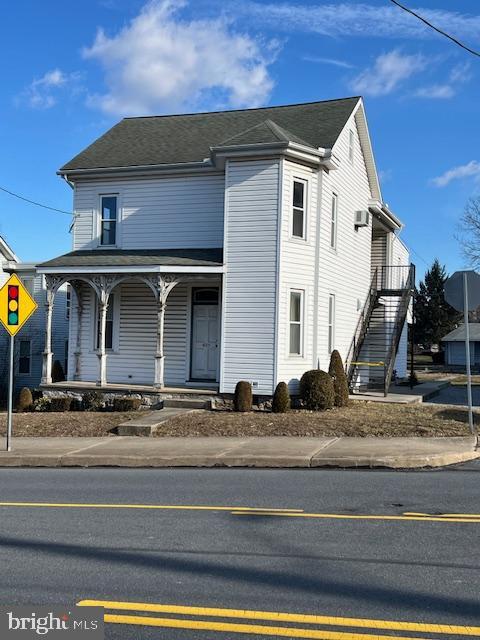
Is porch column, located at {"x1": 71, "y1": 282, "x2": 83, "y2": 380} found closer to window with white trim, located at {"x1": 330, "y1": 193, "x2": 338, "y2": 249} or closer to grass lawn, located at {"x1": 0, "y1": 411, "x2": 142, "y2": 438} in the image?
grass lawn, located at {"x1": 0, "y1": 411, "x2": 142, "y2": 438}

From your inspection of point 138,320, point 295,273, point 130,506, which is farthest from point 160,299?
point 130,506

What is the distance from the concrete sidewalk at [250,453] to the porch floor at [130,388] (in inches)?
172

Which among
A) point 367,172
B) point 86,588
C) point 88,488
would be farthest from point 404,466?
point 367,172

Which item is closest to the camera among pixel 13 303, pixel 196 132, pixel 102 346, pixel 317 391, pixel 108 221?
pixel 13 303

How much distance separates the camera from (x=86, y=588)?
527cm

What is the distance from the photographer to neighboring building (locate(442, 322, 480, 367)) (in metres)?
54.5

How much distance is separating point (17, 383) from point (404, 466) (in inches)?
1052

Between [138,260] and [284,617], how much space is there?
15033 millimetres

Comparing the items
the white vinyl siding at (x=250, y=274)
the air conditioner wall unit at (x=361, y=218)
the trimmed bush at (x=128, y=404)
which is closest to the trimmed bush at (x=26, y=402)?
the trimmed bush at (x=128, y=404)

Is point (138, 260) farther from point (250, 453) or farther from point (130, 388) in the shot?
point (250, 453)

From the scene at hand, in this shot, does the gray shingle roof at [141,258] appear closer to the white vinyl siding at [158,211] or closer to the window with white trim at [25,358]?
the white vinyl siding at [158,211]

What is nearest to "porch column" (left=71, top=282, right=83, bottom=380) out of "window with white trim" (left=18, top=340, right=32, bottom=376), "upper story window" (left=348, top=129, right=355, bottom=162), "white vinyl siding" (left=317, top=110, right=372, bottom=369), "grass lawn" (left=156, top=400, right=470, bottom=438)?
"grass lawn" (left=156, top=400, right=470, bottom=438)

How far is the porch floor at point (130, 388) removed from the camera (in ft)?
59.8

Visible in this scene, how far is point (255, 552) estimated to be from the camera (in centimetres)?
623
